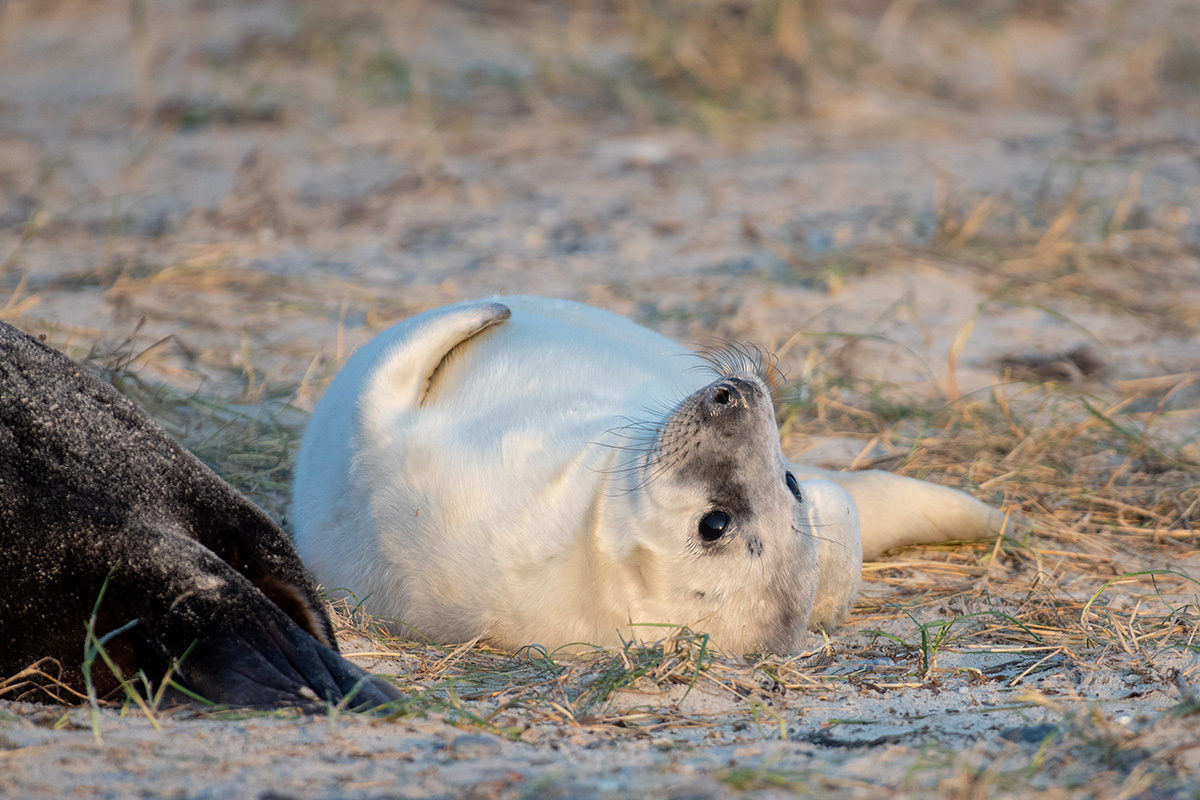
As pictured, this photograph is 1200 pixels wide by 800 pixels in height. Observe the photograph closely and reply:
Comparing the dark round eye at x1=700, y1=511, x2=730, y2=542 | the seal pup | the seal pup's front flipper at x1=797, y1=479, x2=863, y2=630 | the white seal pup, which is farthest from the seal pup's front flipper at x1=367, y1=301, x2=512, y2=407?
the seal pup's front flipper at x1=797, y1=479, x2=863, y2=630

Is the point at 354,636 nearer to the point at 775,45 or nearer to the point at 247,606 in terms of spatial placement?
the point at 247,606

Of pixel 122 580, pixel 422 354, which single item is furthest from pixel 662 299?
pixel 122 580

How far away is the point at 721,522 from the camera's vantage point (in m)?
2.49

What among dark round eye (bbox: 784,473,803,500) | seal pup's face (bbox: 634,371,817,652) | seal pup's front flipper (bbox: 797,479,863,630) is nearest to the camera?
seal pup's face (bbox: 634,371,817,652)

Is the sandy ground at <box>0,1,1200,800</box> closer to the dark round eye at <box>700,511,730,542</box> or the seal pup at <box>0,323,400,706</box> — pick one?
the seal pup at <box>0,323,400,706</box>

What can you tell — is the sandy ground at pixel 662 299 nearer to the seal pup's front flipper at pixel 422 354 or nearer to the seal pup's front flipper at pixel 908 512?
the seal pup's front flipper at pixel 908 512

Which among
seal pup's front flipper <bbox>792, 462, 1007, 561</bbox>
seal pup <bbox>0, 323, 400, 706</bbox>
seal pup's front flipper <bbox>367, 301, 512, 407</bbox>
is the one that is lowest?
seal pup's front flipper <bbox>792, 462, 1007, 561</bbox>

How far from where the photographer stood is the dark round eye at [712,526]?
2492 millimetres

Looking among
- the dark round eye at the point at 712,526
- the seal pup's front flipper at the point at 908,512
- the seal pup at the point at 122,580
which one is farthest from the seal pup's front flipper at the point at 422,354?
the seal pup's front flipper at the point at 908,512

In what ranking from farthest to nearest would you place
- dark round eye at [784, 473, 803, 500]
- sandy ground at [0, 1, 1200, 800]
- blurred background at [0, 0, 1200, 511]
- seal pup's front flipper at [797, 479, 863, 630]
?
blurred background at [0, 0, 1200, 511] → seal pup's front flipper at [797, 479, 863, 630] → dark round eye at [784, 473, 803, 500] → sandy ground at [0, 1, 1200, 800]

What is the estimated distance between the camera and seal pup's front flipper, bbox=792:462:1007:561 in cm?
340

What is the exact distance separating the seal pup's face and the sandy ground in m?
0.14

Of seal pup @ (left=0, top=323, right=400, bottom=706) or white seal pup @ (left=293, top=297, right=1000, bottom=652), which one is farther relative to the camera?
white seal pup @ (left=293, top=297, right=1000, bottom=652)

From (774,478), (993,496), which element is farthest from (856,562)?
(993,496)
